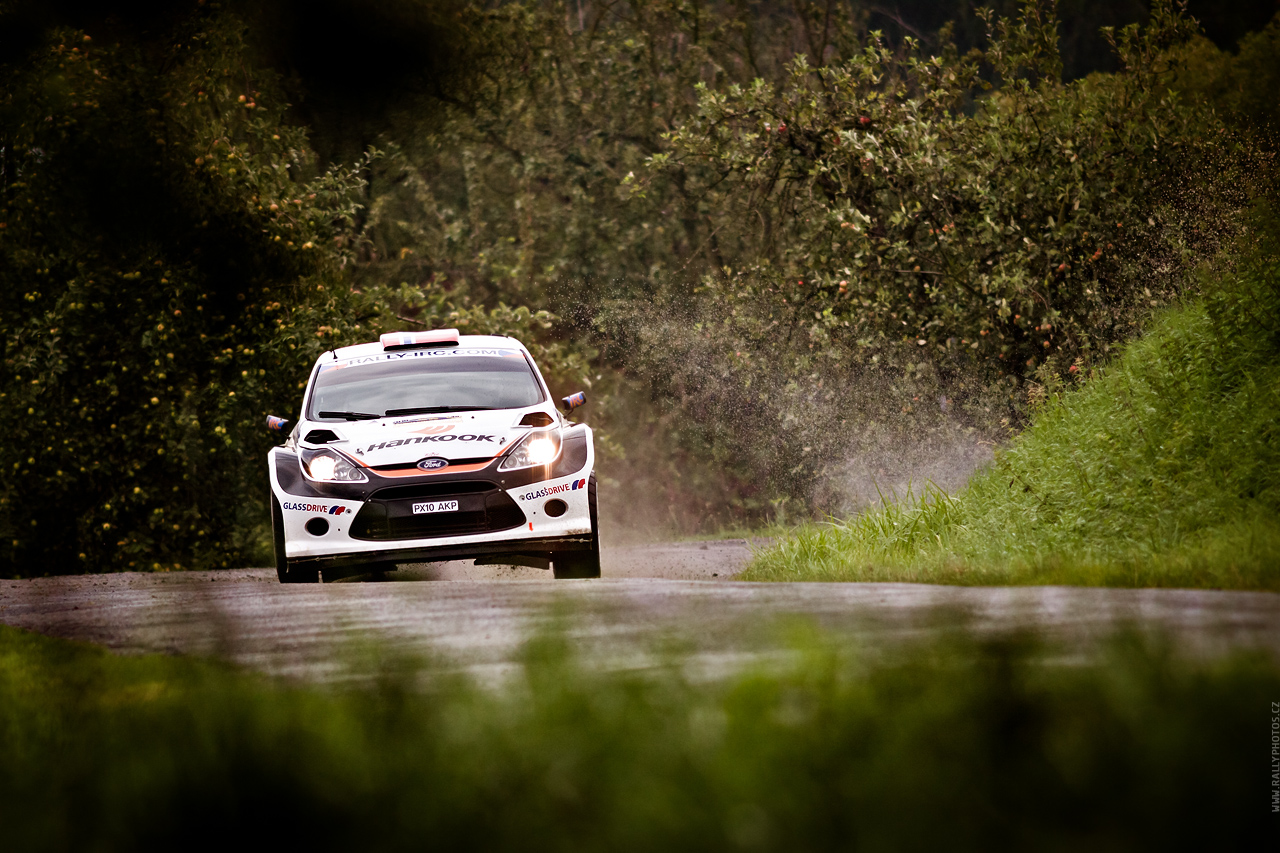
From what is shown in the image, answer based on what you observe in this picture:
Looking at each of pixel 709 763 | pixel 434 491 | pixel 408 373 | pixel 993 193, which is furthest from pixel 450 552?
pixel 993 193

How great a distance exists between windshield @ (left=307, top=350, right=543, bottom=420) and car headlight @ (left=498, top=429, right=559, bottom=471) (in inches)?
21.5

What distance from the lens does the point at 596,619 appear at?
13.2 ft

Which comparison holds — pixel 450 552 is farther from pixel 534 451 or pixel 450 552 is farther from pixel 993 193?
pixel 993 193

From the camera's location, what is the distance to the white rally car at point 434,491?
28.8 feet

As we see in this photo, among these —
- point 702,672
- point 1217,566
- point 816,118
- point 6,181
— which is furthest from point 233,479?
point 702,672

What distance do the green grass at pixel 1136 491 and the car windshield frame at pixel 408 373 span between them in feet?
8.17

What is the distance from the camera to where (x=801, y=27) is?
2519 cm

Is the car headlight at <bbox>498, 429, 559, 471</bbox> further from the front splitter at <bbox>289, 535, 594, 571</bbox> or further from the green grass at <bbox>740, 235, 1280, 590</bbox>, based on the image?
the green grass at <bbox>740, 235, 1280, 590</bbox>

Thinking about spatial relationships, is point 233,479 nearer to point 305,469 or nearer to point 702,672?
point 305,469

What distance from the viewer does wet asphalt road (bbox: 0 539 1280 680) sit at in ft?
12.0

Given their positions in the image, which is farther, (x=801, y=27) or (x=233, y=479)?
(x=801, y=27)

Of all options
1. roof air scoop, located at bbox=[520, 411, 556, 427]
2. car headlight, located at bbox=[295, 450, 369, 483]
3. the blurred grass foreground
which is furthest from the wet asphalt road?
roof air scoop, located at bbox=[520, 411, 556, 427]

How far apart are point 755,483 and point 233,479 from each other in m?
9.17

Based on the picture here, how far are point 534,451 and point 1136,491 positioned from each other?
3890 millimetres
